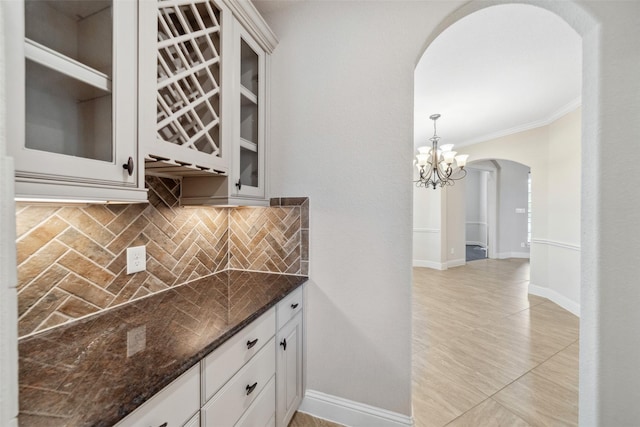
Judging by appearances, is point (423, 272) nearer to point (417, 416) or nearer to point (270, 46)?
point (417, 416)

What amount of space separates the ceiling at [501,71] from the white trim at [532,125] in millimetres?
12

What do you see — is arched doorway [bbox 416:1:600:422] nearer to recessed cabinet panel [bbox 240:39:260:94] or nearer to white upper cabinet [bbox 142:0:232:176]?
recessed cabinet panel [bbox 240:39:260:94]

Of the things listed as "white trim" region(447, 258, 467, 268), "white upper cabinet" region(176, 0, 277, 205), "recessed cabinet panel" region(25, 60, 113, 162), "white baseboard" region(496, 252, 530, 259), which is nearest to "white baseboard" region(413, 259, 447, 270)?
"white trim" region(447, 258, 467, 268)

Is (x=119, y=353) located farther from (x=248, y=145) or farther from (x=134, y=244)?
(x=248, y=145)

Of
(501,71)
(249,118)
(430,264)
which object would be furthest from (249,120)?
(430,264)

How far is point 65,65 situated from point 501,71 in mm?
3285

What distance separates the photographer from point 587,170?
1.20m

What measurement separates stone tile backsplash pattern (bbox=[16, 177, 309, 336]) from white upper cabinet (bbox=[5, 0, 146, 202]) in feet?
1.19

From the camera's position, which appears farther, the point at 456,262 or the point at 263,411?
the point at 456,262

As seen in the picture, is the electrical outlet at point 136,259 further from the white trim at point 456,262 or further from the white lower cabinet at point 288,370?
the white trim at point 456,262

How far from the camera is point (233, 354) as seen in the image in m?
0.94

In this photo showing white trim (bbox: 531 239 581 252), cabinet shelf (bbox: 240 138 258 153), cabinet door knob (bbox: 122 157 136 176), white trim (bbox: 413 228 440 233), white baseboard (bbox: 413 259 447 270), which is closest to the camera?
cabinet door knob (bbox: 122 157 136 176)

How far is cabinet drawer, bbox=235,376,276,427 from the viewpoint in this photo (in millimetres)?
1022

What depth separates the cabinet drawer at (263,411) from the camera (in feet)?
3.35
